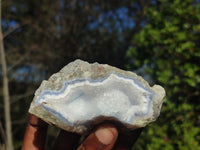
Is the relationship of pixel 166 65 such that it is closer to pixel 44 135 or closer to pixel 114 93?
pixel 114 93

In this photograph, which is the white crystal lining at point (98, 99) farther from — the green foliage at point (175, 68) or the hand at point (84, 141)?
the green foliage at point (175, 68)

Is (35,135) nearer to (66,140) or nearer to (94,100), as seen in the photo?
(66,140)

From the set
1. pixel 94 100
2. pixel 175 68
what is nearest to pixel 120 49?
pixel 175 68

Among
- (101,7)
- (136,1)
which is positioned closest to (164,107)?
(101,7)

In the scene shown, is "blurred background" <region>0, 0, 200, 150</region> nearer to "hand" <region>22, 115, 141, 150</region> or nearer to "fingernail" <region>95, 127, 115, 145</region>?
"hand" <region>22, 115, 141, 150</region>

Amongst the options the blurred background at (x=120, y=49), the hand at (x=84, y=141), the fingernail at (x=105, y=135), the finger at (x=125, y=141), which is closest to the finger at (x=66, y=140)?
the hand at (x=84, y=141)
